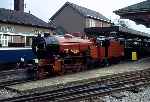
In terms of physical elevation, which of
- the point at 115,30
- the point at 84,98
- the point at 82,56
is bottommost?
the point at 84,98

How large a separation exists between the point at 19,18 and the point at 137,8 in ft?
44.8

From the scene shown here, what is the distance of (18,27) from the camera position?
33.6 metres

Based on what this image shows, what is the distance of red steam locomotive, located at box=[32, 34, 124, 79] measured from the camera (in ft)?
63.6

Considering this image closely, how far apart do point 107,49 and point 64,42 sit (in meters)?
5.18

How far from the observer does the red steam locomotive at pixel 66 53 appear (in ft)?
63.6

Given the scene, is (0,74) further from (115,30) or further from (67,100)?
(115,30)

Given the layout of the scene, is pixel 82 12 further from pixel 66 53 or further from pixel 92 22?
pixel 66 53

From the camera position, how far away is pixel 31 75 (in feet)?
63.2

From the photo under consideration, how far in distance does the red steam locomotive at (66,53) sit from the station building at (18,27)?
6328mm

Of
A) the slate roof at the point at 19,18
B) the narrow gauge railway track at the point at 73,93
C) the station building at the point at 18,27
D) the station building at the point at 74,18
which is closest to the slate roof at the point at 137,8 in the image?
the station building at the point at 18,27

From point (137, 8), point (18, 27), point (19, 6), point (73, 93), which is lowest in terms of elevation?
point (73, 93)

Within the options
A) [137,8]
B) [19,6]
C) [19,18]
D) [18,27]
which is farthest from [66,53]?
[19,6]

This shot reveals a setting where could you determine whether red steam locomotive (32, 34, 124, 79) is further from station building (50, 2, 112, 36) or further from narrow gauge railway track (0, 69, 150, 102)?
station building (50, 2, 112, 36)

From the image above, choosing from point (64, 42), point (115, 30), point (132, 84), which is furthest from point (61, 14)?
point (132, 84)
